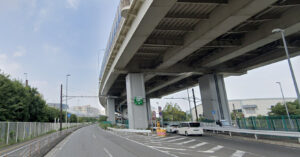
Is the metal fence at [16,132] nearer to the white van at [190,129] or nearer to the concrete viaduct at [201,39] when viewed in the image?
the concrete viaduct at [201,39]

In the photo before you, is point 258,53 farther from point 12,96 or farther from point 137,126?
point 12,96

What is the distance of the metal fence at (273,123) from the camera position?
14.9m

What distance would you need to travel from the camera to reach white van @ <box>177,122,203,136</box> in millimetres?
21125

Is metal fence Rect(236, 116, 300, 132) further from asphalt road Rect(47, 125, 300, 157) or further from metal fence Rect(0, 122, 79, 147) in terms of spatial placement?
metal fence Rect(0, 122, 79, 147)

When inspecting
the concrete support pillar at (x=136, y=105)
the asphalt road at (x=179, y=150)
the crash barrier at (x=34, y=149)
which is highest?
the concrete support pillar at (x=136, y=105)

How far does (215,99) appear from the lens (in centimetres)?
3089

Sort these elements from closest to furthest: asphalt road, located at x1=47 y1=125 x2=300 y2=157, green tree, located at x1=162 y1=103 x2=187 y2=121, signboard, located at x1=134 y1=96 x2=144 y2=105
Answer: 1. asphalt road, located at x1=47 y1=125 x2=300 y2=157
2. signboard, located at x1=134 y1=96 x2=144 y2=105
3. green tree, located at x1=162 y1=103 x2=187 y2=121

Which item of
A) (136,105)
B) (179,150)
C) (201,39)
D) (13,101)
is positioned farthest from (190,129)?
(13,101)

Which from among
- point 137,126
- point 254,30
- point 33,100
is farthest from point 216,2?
point 33,100

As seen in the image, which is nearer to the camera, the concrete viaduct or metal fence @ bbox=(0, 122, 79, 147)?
the concrete viaduct

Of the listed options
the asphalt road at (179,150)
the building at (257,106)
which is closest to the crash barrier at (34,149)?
the asphalt road at (179,150)

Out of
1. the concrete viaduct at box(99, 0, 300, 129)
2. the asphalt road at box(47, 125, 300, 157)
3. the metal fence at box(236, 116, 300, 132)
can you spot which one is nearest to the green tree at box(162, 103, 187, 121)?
the concrete viaduct at box(99, 0, 300, 129)

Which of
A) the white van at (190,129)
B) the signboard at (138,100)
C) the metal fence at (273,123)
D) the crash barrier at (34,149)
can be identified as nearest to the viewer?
the crash barrier at (34,149)

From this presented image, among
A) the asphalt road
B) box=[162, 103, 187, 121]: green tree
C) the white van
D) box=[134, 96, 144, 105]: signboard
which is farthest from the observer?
box=[162, 103, 187, 121]: green tree
